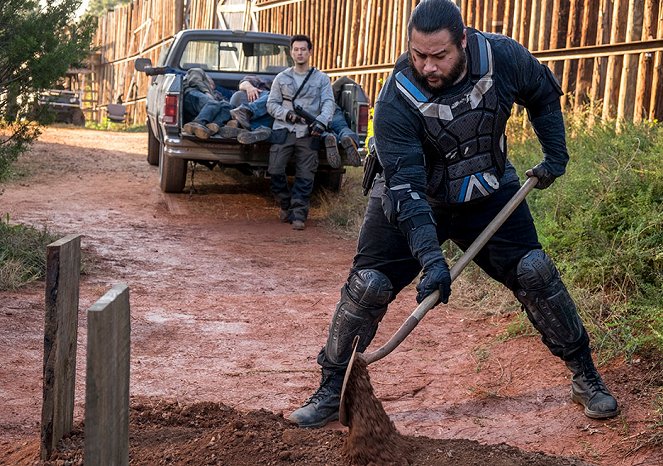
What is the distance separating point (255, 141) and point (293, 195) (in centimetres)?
77

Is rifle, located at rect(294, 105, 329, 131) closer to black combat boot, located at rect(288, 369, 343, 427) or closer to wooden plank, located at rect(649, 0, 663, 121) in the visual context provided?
wooden plank, located at rect(649, 0, 663, 121)

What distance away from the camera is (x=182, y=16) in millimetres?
25641

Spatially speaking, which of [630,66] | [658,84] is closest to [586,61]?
[630,66]

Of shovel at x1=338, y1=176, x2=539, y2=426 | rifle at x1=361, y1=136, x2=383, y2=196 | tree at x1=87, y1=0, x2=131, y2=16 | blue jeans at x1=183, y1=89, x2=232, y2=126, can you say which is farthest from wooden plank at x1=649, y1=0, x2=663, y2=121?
tree at x1=87, y1=0, x2=131, y2=16

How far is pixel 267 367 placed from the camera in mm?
5500

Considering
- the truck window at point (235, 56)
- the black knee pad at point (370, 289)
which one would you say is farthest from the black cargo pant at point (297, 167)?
the black knee pad at point (370, 289)

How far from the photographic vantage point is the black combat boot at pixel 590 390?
14.5 ft

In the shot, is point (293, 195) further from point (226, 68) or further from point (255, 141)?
point (226, 68)

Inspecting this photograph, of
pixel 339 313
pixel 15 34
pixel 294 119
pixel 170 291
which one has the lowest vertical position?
pixel 170 291

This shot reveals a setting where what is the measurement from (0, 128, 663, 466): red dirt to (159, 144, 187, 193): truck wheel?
102 centimetres

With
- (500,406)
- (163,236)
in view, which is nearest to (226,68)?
(163,236)

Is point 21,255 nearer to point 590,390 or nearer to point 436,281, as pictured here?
point 436,281

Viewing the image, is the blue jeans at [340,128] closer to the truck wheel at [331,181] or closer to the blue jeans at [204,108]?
the truck wheel at [331,181]

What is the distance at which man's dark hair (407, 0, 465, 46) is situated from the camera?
151 inches
